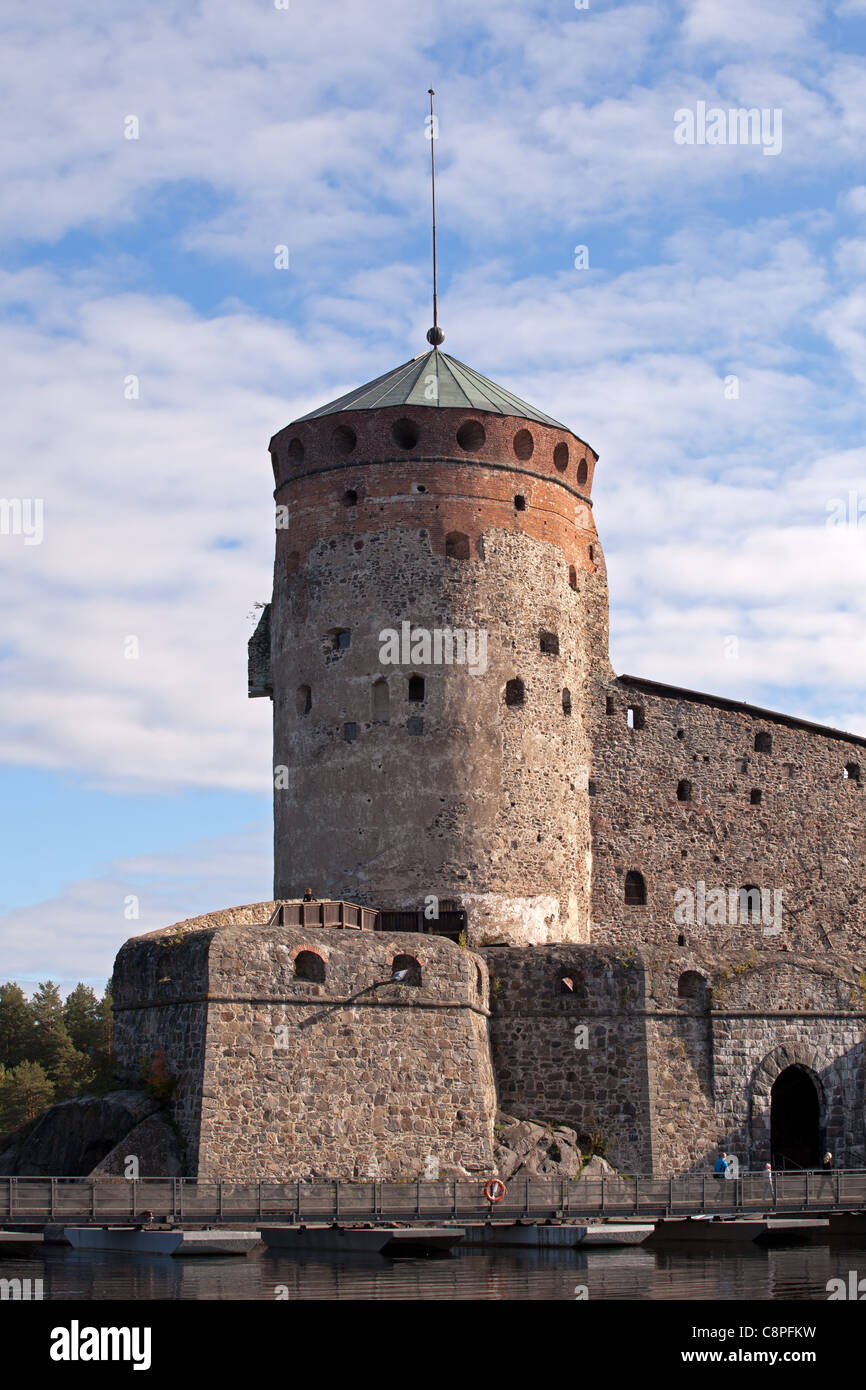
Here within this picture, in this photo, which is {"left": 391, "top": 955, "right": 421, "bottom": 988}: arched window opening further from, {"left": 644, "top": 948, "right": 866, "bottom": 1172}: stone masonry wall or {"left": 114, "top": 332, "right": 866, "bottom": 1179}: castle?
{"left": 644, "top": 948, "right": 866, "bottom": 1172}: stone masonry wall

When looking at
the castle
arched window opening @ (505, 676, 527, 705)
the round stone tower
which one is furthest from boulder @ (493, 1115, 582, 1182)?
arched window opening @ (505, 676, 527, 705)

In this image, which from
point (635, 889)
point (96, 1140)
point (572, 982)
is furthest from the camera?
point (635, 889)

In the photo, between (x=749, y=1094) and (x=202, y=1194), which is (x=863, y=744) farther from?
(x=202, y=1194)

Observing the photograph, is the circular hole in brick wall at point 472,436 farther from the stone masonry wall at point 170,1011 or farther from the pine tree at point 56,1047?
the pine tree at point 56,1047

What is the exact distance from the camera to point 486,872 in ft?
126

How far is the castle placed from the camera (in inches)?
1315

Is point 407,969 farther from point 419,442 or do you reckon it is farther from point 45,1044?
point 45,1044

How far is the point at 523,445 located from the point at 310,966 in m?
14.0

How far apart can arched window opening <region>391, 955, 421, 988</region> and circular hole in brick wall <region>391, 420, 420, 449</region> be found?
39.8ft

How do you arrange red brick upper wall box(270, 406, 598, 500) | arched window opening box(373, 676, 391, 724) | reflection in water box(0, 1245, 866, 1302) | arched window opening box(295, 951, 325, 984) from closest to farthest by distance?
reflection in water box(0, 1245, 866, 1302), arched window opening box(295, 951, 325, 984), arched window opening box(373, 676, 391, 724), red brick upper wall box(270, 406, 598, 500)

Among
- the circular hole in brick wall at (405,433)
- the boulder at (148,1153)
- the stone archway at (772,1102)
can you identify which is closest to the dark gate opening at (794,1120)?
the stone archway at (772,1102)

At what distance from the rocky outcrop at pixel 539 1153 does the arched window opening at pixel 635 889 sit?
7.60m

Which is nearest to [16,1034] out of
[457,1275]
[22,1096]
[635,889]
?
[22,1096]
